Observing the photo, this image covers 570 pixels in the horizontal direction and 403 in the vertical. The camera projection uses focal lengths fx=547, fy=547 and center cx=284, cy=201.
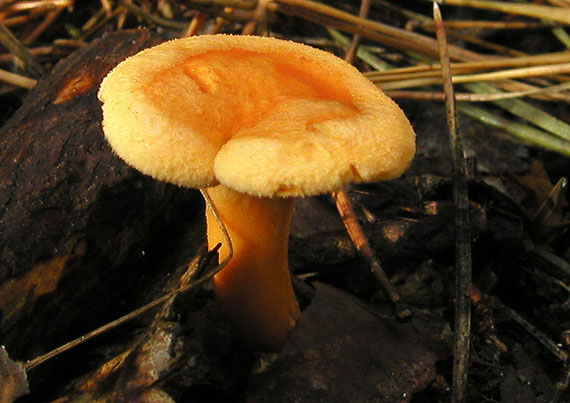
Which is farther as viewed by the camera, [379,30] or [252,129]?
[379,30]

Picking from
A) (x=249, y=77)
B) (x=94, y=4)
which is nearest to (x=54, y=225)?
(x=249, y=77)

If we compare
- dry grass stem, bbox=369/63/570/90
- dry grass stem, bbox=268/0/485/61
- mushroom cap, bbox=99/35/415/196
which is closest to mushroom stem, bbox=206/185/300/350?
mushroom cap, bbox=99/35/415/196

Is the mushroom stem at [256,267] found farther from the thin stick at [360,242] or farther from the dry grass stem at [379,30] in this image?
the dry grass stem at [379,30]

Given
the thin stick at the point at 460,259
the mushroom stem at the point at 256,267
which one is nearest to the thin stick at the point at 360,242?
the thin stick at the point at 460,259

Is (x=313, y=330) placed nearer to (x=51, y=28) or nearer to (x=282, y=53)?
(x=282, y=53)

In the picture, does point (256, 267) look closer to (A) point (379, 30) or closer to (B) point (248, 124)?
(B) point (248, 124)

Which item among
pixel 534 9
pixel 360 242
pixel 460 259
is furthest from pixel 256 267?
pixel 534 9
